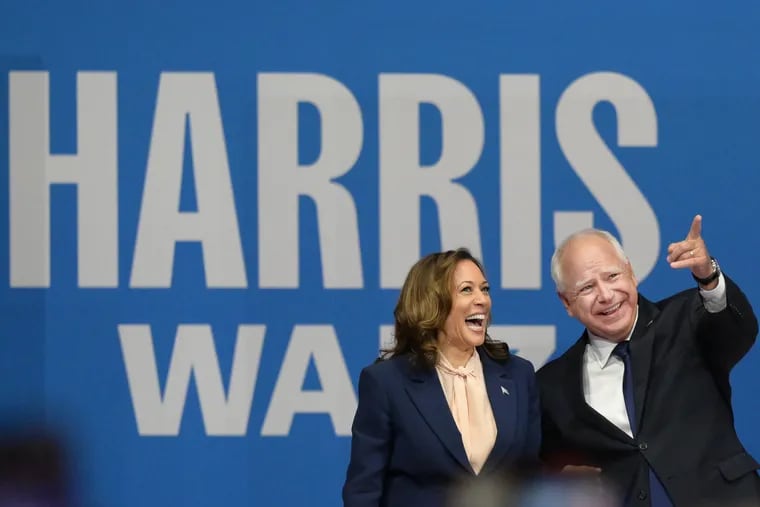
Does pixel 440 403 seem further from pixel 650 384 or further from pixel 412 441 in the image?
pixel 650 384

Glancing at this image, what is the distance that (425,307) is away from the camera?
2.93 metres

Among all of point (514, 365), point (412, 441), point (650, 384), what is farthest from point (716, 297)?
point (412, 441)

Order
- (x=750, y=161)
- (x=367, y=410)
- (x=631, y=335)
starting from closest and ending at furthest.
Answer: (x=367, y=410) < (x=631, y=335) < (x=750, y=161)

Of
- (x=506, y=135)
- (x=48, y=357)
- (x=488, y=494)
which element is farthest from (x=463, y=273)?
(x=48, y=357)

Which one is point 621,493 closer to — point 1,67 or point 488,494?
point 488,494

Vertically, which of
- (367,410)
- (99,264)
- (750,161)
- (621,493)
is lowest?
(621,493)

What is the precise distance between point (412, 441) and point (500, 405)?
0.26 metres

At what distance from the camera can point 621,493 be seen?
9.82ft

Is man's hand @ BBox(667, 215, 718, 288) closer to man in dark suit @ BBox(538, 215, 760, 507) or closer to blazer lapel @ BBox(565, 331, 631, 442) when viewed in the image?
man in dark suit @ BBox(538, 215, 760, 507)

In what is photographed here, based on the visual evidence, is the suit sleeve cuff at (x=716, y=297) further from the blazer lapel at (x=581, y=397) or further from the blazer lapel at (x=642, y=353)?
the blazer lapel at (x=581, y=397)

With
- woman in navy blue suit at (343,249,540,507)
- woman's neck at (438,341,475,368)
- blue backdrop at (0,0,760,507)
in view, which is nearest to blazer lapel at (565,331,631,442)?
woman in navy blue suit at (343,249,540,507)

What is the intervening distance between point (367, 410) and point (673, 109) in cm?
172

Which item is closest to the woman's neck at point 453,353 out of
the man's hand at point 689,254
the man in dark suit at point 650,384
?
the man in dark suit at point 650,384

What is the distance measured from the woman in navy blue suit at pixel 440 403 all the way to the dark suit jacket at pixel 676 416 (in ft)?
0.49
